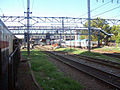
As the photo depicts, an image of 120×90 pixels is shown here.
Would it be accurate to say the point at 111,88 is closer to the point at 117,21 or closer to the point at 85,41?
the point at 117,21

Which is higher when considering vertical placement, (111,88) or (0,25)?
(0,25)

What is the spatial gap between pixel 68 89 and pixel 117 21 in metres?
27.1

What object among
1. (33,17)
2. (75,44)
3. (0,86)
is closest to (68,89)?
(0,86)

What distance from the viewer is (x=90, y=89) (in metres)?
6.25

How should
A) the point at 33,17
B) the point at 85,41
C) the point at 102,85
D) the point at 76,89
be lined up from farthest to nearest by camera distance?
1. the point at 85,41
2. the point at 33,17
3. the point at 102,85
4. the point at 76,89

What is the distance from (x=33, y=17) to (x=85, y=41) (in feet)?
48.7

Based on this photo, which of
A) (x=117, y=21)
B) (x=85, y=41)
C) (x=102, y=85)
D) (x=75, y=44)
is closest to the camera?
(x=102, y=85)

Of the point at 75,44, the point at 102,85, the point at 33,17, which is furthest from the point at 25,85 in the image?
the point at 75,44

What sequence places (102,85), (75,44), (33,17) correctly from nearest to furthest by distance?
1. (102,85)
2. (33,17)
3. (75,44)

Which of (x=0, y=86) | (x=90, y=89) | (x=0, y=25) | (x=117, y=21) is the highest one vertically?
(x=117, y=21)

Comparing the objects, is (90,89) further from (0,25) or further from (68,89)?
(0,25)

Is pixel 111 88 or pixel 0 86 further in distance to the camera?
pixel 111 88

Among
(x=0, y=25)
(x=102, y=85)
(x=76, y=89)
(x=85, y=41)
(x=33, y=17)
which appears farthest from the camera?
(x=85, y=41)

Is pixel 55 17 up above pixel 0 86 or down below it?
above
